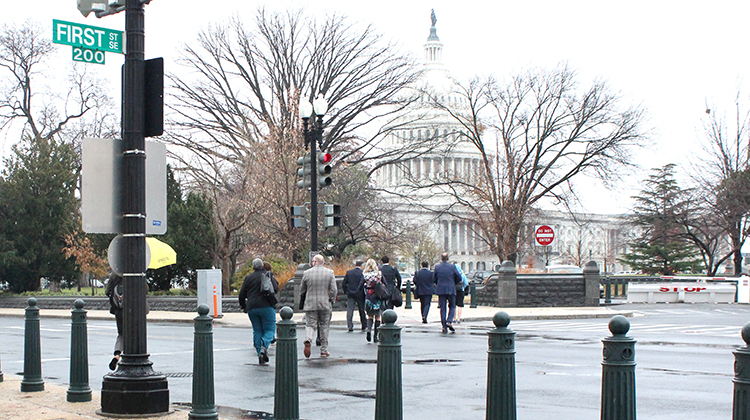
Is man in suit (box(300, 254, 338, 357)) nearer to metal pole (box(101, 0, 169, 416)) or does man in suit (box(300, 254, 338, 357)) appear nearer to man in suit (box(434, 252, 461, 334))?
man in suit (box(434, 252, 461, 334))

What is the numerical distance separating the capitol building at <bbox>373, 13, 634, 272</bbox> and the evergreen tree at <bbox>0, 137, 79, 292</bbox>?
16.5 m

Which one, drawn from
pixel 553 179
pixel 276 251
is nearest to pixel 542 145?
pixel 553 179

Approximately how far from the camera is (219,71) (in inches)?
1874

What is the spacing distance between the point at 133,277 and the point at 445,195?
201 ft

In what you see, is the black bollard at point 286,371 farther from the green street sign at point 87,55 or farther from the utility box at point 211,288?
the utility box at point 211,288

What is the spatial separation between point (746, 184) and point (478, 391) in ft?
142

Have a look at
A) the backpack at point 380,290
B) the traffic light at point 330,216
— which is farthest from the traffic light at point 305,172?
the backpack at point 380,290

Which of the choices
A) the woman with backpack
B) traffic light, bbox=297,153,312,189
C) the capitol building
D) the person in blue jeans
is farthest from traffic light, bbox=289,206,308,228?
the capitol building

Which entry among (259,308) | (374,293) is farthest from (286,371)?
(374,293)

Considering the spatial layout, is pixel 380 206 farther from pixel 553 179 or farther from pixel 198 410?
pixel 198 410

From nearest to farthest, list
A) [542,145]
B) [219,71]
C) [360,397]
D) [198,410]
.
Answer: [198,410] < [360,397] < [219,71] < [542,145]

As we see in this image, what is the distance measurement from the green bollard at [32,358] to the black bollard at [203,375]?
325 cm

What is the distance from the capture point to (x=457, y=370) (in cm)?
1260

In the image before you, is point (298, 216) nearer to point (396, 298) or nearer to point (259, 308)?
point (396, 298)
